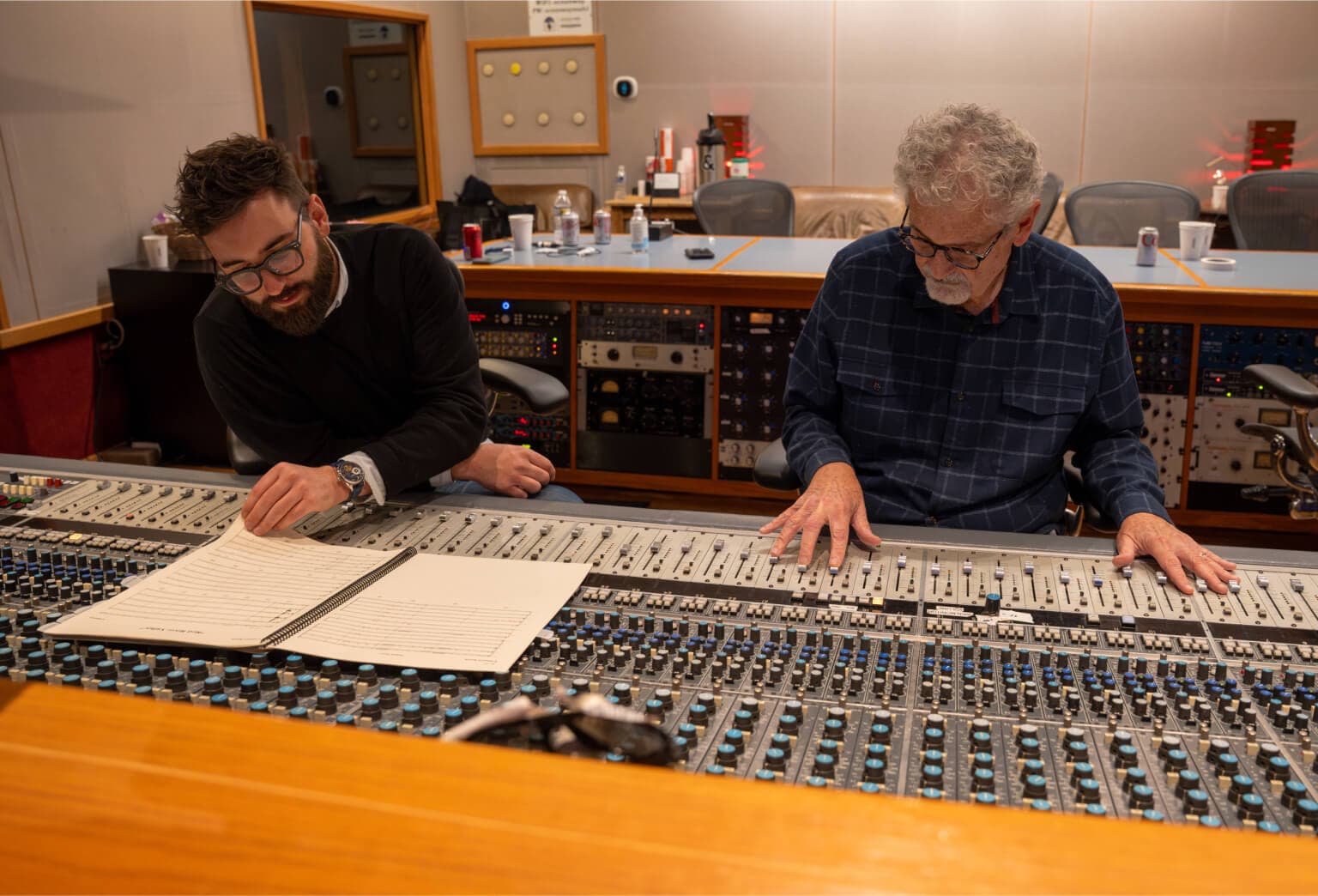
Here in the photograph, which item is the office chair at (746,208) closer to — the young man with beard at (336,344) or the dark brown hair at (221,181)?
the young man with beard at (336,344)

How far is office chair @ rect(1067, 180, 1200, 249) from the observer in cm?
445

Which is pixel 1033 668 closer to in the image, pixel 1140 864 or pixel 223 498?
pixel 1140 864

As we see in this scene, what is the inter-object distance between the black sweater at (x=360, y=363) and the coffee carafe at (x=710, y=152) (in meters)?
4.31

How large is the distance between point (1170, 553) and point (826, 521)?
1.43ft

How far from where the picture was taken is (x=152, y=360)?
412cm

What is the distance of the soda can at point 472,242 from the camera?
3.97m

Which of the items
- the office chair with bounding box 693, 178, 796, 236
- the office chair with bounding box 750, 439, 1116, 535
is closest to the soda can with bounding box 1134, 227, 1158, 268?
the office chair with bounding box 693, 178, 796, 236

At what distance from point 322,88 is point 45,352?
316 centimetres

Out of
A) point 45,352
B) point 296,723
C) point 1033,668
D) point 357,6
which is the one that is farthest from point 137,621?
point 357,6

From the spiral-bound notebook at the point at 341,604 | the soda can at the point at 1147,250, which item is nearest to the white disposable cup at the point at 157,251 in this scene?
the spiral-bound notebook at the point at 341,604

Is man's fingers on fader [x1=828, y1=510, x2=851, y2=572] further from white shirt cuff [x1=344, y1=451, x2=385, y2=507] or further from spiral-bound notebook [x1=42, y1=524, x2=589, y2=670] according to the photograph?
white shirt cuff [x1=344, y1=451, x2=385, y2=507]

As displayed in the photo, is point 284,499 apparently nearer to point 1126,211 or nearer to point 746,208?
point 746,208

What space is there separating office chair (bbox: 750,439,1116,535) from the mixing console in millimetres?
366

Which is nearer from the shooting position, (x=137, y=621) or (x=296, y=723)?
(x=296, y=723)
